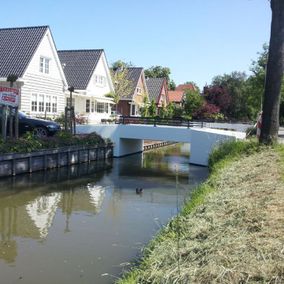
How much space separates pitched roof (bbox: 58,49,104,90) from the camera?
41.1 m

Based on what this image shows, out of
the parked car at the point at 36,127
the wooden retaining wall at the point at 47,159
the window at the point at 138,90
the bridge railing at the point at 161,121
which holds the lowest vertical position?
the wooden retaining wall at the point at 47,159

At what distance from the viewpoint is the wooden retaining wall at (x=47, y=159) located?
1820 centimetres

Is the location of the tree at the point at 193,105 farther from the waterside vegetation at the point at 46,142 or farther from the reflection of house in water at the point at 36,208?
the reflection of house in water at the point at 36,208

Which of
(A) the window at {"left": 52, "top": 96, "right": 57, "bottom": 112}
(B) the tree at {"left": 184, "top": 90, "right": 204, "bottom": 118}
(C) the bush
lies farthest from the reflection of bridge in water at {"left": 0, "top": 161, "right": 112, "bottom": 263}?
(B) the tree at {"left": 184, "top": 90, "right": 204, "bottom": 118}

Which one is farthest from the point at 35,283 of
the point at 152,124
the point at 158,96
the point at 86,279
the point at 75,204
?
the point at 158,96

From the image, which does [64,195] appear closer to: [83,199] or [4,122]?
[83,199]

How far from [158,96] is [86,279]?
5931 cm

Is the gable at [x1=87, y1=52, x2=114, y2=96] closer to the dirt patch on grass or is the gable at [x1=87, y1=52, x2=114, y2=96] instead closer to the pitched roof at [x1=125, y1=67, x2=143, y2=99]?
the pitched roof at [x1=125, y1=67, x2=143, y2=99]

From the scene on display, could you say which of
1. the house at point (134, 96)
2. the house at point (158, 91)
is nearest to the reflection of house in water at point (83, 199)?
the house at point (134, 96)

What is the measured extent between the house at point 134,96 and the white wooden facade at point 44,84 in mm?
18092

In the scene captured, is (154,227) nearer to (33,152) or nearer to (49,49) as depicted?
(33,152)

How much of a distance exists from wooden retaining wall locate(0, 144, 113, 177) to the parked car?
197 centimetres

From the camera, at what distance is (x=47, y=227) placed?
1106cm

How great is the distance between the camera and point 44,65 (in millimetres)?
33844
